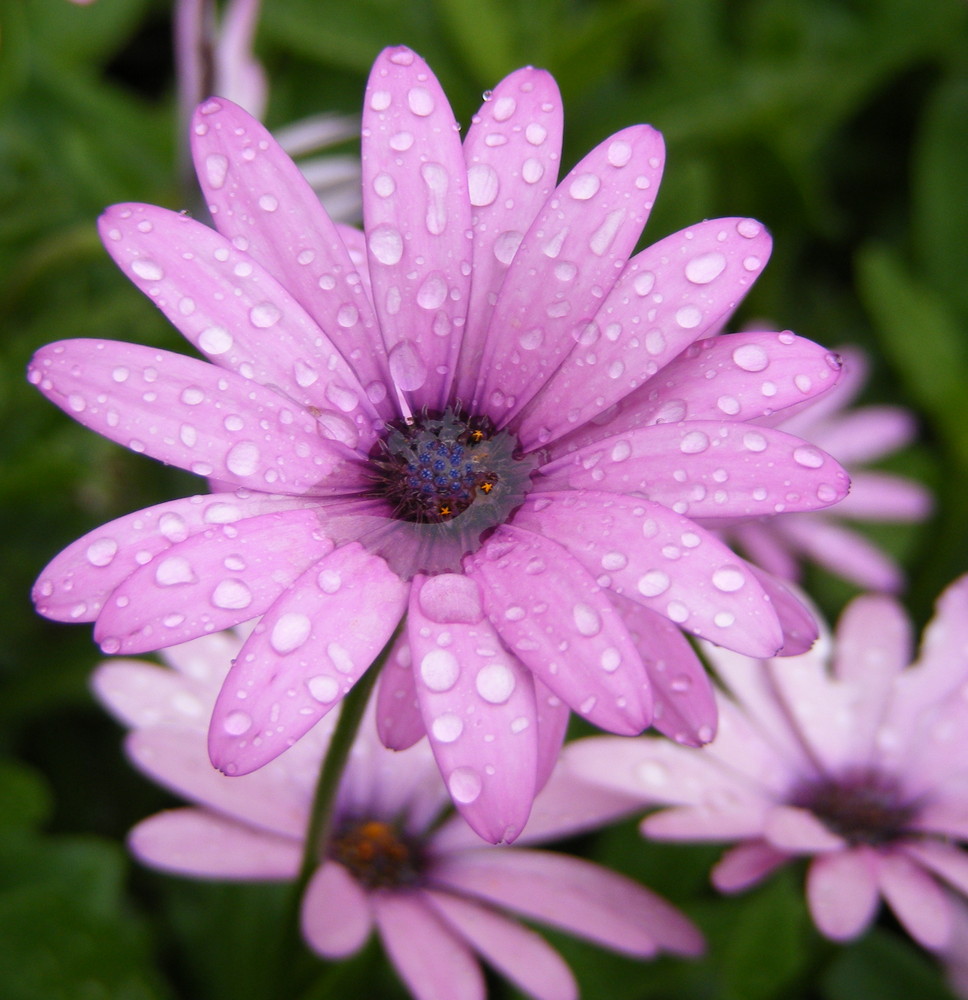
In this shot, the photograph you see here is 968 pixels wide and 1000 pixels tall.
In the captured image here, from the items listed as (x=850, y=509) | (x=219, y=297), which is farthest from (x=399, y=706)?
(x=850, y=509)

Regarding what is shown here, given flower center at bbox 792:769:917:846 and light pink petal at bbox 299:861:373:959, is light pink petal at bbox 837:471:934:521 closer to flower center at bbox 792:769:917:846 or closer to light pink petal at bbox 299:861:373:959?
flower center at bbox 792:769:917:846

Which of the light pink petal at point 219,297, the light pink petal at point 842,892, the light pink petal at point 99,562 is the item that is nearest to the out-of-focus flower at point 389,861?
the light pink petal at point 842,892

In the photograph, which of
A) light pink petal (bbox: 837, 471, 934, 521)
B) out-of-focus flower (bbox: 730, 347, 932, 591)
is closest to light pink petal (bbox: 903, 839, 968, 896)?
out-of-focus flower (bbox: 730, 347, 932, 591)

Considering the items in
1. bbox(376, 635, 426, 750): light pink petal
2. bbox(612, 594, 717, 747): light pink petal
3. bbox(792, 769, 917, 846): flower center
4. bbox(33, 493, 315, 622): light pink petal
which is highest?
bbox(33, 493, 315, 622): light pink petal

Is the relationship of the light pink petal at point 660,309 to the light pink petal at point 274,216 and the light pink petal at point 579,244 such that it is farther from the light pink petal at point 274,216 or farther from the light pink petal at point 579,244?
the light pink petal at point 274,216

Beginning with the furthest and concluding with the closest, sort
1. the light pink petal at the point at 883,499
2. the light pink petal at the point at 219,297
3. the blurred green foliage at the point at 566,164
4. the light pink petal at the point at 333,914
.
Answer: the light pink petal at the point at 883,499
the blurred green foliage at the point at 566,164
the light pink petal at the point at 333,914
the light pink petal at the point at 219,297

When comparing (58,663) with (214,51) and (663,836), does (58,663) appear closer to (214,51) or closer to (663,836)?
(214,51)
